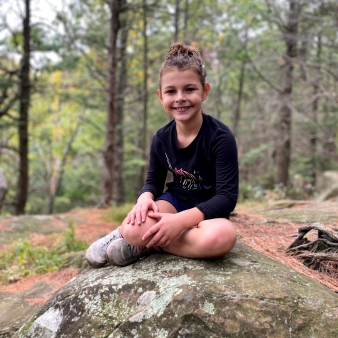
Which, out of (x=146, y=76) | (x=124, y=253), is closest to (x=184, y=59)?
(x=124, y=253)

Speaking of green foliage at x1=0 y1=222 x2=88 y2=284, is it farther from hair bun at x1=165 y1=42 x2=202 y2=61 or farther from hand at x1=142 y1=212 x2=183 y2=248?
hair bun at x1=165 y1=42 x2=202 y2=61

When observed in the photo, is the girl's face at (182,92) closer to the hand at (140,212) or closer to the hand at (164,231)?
the hand at (140,212)

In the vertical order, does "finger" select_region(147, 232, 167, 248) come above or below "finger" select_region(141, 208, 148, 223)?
below

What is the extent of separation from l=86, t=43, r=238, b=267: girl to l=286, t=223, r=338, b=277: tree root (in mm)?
685

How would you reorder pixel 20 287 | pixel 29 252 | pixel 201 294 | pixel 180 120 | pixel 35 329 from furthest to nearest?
pixel 29 252
pixel 20 287
pixel 180 120
pixel 35 329
pixel 201 294

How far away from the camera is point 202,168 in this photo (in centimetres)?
227

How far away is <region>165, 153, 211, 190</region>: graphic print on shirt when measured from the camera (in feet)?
7.63

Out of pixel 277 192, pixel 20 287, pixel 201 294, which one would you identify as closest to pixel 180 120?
pixel 201 294

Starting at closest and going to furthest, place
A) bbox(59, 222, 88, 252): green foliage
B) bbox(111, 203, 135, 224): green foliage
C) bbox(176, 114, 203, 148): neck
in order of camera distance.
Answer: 1. bbox(176, 114, 203, 148): neck
2. bbox(59, 222, 88, 252): green foliage
3. bbox(111, 203, 135, 224): green foliage

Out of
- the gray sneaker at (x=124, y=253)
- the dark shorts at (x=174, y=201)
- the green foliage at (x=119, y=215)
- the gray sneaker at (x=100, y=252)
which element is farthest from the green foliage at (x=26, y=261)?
the green foliage at (x=119, y=215)

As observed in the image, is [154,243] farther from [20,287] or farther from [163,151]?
[20,287]

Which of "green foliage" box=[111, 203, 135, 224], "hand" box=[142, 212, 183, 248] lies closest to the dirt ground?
"hand" box=[142, 212, 183, 248]

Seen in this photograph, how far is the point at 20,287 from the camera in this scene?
10.1 ft

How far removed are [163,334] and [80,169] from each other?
1572 centimetres
